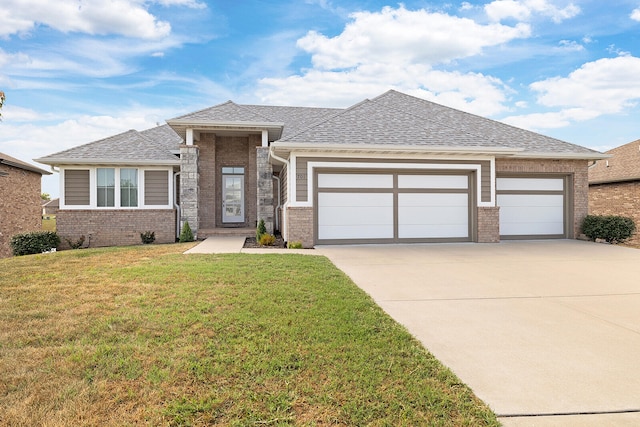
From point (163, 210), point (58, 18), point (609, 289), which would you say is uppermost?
point (58, 18)

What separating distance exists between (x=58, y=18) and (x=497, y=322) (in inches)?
559

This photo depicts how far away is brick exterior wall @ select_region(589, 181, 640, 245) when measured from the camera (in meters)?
14.9

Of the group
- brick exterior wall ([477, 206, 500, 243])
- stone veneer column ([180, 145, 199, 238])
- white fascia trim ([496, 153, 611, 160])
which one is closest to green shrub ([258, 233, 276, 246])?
stone veneer column ([180, 145, 199, 238])

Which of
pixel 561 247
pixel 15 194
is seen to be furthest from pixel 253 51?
pixel 561 247

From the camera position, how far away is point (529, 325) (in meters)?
3.94

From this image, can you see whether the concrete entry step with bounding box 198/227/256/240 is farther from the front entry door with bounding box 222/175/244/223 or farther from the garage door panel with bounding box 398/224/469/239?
the garage door panel with bounding box 398/224/469/239

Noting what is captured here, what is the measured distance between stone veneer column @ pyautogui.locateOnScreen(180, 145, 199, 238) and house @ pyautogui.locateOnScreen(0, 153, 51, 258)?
25.2ft

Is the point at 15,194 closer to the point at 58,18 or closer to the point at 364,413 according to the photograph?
the point at 58,18

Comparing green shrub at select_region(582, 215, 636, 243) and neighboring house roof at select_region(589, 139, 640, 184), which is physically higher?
neighboring house roof at select_region(589, 139, 640, 184)

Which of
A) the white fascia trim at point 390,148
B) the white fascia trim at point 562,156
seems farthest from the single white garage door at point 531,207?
the white fascia trim at point 390,148

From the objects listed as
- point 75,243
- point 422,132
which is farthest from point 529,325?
point 75,243

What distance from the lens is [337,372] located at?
269cm

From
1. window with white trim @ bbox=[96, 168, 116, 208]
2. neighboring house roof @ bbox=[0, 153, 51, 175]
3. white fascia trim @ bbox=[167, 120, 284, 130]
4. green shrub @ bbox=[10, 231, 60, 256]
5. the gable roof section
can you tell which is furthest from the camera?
neighboring house roof @ bbox=[0, 153, 51, 175]

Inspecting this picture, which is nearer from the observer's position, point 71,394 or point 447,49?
point 71,394
